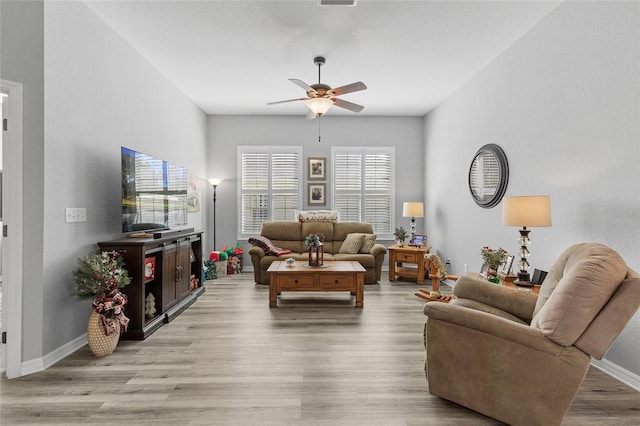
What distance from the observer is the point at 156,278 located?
370cm

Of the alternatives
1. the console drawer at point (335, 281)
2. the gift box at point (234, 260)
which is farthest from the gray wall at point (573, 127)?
the gift box at point (234, 260)

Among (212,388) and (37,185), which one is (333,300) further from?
(37,185)

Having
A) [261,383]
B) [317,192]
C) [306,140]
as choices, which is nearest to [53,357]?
[261,383]

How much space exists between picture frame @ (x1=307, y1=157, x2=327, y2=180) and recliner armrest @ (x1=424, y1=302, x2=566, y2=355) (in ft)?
16.2

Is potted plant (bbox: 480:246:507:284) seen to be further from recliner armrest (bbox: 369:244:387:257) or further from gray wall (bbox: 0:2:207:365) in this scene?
gray wall (bbox: 0:2:207:365)

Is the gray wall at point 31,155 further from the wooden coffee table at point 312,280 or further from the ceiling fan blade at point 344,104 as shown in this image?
the ceiling fan blade at point 344,104

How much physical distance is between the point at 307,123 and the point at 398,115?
179 cm

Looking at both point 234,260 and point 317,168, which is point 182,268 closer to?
point 234,260

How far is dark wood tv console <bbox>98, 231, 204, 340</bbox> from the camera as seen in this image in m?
3.22

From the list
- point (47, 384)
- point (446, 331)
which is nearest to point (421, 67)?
point (446, 331)

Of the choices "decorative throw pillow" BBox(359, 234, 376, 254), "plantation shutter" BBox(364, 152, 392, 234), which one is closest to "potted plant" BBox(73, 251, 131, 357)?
"decorative throw pillow" BBox(359, 234, 376, 254)

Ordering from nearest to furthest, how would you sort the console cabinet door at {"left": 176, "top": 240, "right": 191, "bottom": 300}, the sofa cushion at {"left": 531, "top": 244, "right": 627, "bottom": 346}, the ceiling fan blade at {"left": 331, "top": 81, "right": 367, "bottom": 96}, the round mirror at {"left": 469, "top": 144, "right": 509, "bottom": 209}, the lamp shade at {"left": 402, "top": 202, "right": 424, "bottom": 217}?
the sofa cushion at {"left": 531, "top": 244, "right": 627, "bottom": 346} → the ceiling fan blade at {"left": 331, "top": 81, "right": 367, "bottom": 96} → the round mirror at {"left": 469, "top": 144, "right": 509, "bottom": 209} → the console cabinet door at {"left": 176, "top": 240, "right": 191, "bottom": 300} → the lamp shade at {"left": 402, "top": 202, "right": 424, "bottom": 217}

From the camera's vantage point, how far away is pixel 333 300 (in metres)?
4.62

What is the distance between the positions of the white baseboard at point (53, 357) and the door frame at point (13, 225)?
5 centimetres
